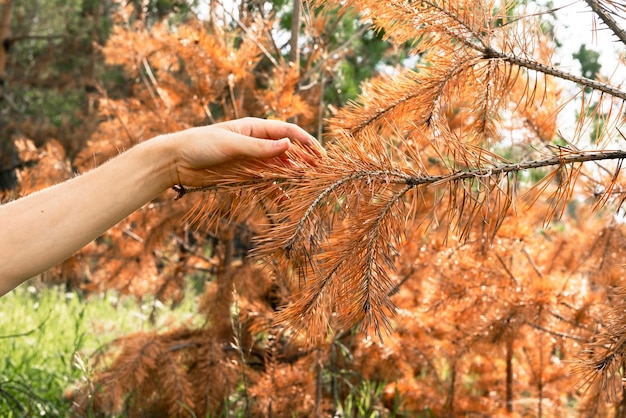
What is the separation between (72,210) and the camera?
1.14 meters

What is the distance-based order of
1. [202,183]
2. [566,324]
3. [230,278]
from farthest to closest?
[230,278]
[566,324]
[202,183]

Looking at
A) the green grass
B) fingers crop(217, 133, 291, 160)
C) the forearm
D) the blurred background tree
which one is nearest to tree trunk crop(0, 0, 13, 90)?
the green grass

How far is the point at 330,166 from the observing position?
3.39 feet

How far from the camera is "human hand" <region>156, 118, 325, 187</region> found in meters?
1.08

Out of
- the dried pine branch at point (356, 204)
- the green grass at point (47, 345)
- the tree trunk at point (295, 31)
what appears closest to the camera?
the dried pine branch at point (356, 204)

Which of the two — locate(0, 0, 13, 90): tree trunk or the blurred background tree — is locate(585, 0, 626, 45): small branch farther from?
locate(0, 0, 13, 90): tree trunk

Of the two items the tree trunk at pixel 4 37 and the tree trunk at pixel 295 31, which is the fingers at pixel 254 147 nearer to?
the tree trunk at pixel 295 31

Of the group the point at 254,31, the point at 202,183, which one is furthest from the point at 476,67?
the point at 254,31

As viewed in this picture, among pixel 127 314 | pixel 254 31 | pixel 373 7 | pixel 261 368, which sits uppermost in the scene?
pixel 254 31

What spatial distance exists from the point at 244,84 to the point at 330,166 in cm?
234

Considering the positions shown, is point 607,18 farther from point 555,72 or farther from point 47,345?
point 47,345

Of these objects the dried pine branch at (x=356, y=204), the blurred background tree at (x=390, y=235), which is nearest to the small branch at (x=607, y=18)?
the blurred background tree at (x=390, y=235)

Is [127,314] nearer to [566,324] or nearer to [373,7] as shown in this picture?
[566,324]

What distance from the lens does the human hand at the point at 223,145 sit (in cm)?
108
